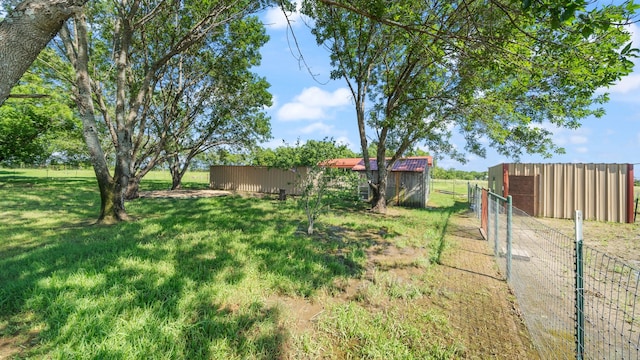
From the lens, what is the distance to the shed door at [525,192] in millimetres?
10977

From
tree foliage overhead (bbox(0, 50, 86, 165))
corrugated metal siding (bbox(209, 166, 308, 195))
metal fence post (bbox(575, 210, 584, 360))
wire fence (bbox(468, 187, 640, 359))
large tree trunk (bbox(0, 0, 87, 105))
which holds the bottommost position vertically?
wire fence (bbox(468, 187, 640, 359))

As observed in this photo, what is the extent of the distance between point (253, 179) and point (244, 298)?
17.2 metres

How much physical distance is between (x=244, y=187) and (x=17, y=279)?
1694 centimetres

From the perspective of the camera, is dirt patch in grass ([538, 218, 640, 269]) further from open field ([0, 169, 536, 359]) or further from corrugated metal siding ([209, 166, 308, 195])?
corrugated metal siding ([209, 166, 308, 195])

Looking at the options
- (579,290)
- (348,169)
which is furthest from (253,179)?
(579,290)

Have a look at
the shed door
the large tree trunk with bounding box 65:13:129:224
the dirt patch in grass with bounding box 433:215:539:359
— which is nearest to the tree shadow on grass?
the large tree trunk with bounding box 65:13:129:224

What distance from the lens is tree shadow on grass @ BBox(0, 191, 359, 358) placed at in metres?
2.34

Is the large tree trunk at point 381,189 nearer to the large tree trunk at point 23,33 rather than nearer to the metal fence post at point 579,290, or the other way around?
the metal fence post at point 579,290

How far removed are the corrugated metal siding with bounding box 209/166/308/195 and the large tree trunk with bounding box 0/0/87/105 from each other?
1591 cm

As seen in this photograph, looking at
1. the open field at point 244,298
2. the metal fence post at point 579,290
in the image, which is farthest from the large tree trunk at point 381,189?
the metal fence post at point 579,290

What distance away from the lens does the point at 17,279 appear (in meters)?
3.39

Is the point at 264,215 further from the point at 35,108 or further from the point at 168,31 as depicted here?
the point at 35,108

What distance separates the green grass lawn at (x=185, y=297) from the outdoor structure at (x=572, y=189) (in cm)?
786

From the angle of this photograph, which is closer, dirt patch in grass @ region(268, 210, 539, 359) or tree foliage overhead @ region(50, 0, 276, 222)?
dirt patch in grass @ region(268, 210, 539, 359)
